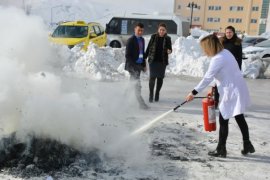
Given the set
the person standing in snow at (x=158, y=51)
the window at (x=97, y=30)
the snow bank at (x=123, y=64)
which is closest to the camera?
the person standing in snow at (x=158, y=51)

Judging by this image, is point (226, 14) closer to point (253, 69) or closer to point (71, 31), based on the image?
point (71, 31)

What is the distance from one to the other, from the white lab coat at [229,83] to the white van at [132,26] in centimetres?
1964

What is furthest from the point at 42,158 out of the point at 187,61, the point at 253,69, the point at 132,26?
the point at 132,26

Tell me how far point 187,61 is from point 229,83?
10.6m

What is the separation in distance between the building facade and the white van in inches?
2342

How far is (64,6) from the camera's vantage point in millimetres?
161375

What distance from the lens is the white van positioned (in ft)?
81.1

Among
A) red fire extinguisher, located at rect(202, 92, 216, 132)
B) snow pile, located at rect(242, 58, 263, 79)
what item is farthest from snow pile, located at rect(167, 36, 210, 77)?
red fire extinguisher, located at rect(202, 92, 216, 132)

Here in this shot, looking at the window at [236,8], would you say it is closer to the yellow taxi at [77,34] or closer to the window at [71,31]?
the yellow taxi at [77,34]

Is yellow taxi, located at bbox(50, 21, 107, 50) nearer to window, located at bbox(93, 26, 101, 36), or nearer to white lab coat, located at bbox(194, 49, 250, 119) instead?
window, located at bbox(93, 26, 101, 36)

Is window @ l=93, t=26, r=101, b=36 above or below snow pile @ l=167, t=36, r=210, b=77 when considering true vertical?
above

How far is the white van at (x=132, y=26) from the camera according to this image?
81.1ft

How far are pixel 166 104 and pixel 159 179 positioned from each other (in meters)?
4.46

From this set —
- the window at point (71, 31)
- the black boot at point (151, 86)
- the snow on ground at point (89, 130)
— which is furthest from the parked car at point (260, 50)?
the snow on ground at point (89, 130)
